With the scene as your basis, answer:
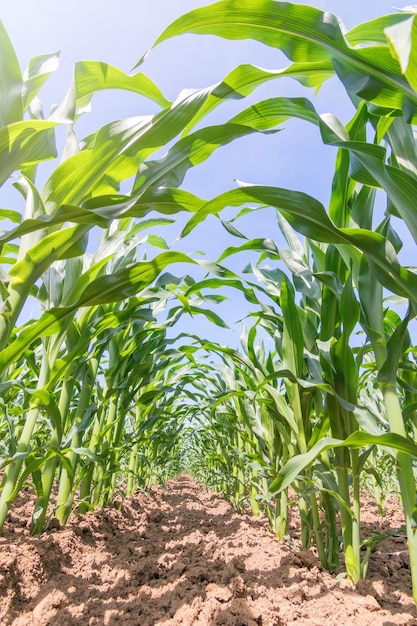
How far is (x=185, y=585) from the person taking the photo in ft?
3.74

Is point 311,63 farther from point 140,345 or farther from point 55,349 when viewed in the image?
point 140,345

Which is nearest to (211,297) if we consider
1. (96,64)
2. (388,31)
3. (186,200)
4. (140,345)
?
(140,345)

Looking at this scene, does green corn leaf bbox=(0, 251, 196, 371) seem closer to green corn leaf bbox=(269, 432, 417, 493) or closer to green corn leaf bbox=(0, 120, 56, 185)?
green corn leaf bbox=(0, 120, 56, 185)

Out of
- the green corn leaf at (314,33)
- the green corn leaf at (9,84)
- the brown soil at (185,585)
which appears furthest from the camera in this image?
the brown soil at (185,585)

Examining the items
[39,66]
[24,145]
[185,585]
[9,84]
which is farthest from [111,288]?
[185,585]

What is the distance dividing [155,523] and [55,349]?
1.79 metres

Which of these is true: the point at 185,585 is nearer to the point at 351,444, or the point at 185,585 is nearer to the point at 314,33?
the point at 351,444

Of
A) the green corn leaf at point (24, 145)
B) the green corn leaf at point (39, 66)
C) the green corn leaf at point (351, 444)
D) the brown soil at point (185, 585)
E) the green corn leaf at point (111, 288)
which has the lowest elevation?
the brown soil at point (185, 585)

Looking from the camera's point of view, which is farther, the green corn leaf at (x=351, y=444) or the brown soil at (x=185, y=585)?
the brown soil at (x=185, y=585)

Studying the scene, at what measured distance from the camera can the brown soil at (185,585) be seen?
917 mm

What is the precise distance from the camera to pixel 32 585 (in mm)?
1176

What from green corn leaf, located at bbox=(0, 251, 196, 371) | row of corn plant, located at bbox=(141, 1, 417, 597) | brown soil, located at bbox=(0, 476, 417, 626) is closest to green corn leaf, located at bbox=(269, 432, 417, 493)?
row of corn plant, located at bbox=(141, 1, 417, 597)

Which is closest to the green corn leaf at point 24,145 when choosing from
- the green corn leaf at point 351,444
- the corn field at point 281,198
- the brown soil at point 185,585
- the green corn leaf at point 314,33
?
the corn field at point 281,198

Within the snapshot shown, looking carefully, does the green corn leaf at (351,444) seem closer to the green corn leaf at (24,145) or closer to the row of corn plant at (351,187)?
the row of corn plant at (351,187)
